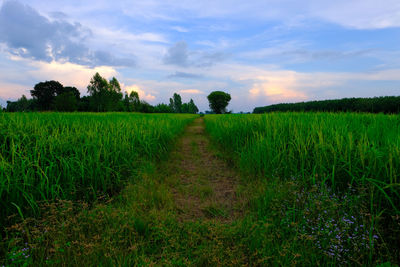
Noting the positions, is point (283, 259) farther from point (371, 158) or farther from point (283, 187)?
point (371, 158)

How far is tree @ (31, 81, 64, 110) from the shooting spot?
54.6m

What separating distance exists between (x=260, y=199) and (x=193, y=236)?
4.17ft

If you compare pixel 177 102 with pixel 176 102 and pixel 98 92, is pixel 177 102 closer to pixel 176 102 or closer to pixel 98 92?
pixel 176 102

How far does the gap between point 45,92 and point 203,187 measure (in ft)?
238

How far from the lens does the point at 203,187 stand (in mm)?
3602

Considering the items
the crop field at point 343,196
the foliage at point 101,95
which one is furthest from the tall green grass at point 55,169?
the foliage at point 101,95

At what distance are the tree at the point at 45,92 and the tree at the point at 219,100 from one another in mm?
55035

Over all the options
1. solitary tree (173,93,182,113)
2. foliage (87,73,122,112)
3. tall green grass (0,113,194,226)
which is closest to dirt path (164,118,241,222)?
tall green grass (0,113,194,226)

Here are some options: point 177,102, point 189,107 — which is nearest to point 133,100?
point 177,102

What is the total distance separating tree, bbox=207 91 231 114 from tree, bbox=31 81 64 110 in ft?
181

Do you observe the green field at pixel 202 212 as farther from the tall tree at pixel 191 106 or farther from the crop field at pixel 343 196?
the tall tree at pixel 191 106

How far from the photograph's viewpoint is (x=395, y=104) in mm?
15914

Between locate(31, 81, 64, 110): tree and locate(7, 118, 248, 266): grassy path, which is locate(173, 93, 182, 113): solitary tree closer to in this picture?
locate(31, 81, 64, 110): tree

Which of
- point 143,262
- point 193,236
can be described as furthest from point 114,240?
point 193,236
